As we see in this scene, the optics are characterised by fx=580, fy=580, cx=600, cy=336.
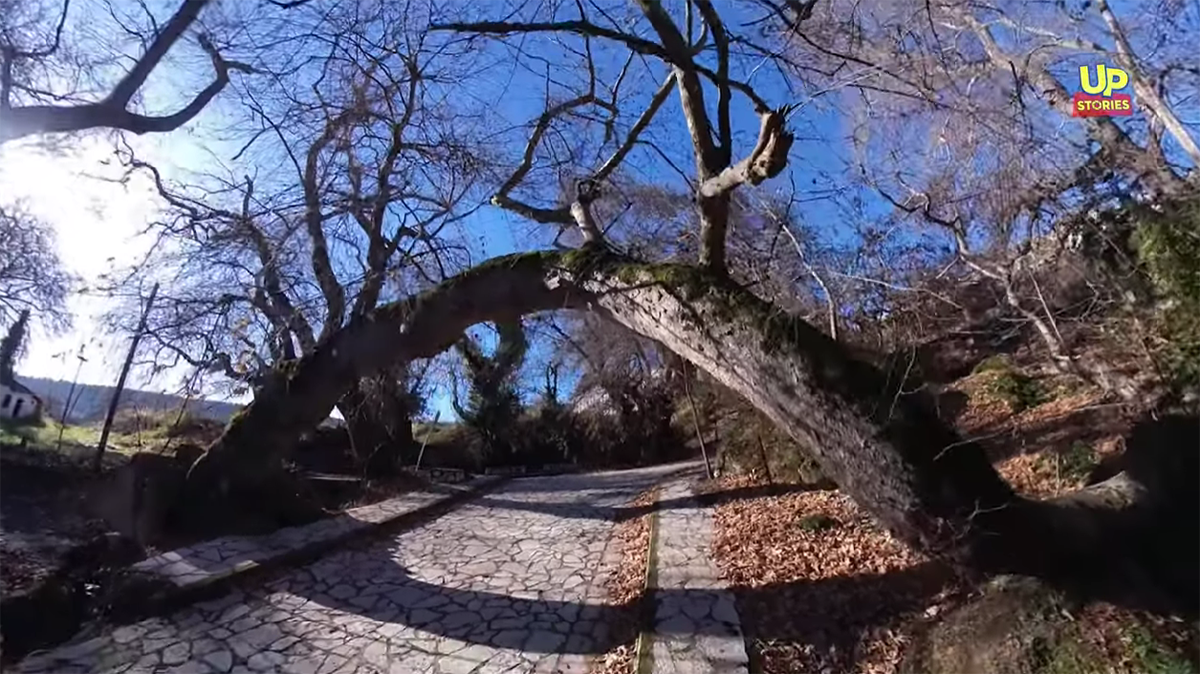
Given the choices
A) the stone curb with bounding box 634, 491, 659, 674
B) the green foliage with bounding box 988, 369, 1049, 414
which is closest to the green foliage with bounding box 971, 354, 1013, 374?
the green foliage with bounding box 988, 369, 1049, 414

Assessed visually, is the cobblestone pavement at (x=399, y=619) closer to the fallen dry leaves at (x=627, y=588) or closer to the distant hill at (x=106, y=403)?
the fallen dry leaves at (x=627, y=588)

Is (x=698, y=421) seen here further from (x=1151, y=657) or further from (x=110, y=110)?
(x=110, y=110)

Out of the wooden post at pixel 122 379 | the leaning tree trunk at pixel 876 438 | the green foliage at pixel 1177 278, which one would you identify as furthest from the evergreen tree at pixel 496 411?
the green foliage at pixel 1177 278

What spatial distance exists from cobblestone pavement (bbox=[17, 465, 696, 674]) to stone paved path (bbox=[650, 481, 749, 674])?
0.45 metres

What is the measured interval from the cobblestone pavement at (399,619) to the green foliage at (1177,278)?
426 centimetres

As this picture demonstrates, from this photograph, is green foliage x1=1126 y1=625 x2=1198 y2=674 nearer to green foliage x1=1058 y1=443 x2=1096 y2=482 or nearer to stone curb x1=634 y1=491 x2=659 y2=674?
green foliage x1=1058 y1=443 x2=1096 y2=482

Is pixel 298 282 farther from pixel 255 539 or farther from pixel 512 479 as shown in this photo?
pixel 512 479

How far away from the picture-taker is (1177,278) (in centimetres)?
405

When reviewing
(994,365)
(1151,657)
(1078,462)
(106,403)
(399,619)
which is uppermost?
(994,365)

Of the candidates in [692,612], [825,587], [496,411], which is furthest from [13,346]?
[825,587]

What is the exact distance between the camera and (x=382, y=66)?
423cm

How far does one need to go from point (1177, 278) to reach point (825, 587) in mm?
3271

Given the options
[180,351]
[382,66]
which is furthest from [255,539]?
[382,66]

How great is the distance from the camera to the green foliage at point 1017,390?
6973 mm
